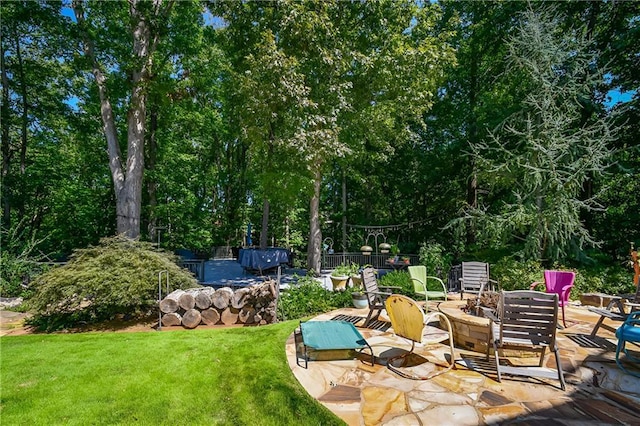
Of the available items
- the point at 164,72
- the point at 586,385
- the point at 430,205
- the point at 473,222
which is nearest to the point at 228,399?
the point at 586,385

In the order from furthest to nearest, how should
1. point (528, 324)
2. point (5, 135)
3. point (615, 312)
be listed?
point (5, 135) < point (615, 312) < point (528, 324)

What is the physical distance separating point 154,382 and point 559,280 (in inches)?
272

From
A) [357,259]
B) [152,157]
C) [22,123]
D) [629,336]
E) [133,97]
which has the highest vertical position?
[22,123]

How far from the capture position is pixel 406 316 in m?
3.39

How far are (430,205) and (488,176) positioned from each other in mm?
6335

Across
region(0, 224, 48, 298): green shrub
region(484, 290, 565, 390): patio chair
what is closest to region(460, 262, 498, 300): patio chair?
region(484, 290, 565, 390): patio chair

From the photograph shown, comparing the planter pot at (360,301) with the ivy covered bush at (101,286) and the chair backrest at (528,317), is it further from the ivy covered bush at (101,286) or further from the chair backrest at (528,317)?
the ivy covered bush at (101,286)

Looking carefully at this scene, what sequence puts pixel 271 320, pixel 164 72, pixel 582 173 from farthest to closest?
pixel 164 72 → pixel 582 173 → pixel 271 320

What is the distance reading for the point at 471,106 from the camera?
40.0 ft

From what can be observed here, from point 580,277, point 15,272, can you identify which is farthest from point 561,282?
point 15,272

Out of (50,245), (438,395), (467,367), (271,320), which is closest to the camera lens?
(438,395)

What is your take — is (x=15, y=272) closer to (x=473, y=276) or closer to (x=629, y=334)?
(x=473, y=276)

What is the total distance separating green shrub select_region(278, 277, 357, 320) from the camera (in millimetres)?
6039

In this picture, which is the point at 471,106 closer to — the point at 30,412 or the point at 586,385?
the point at 586,385
